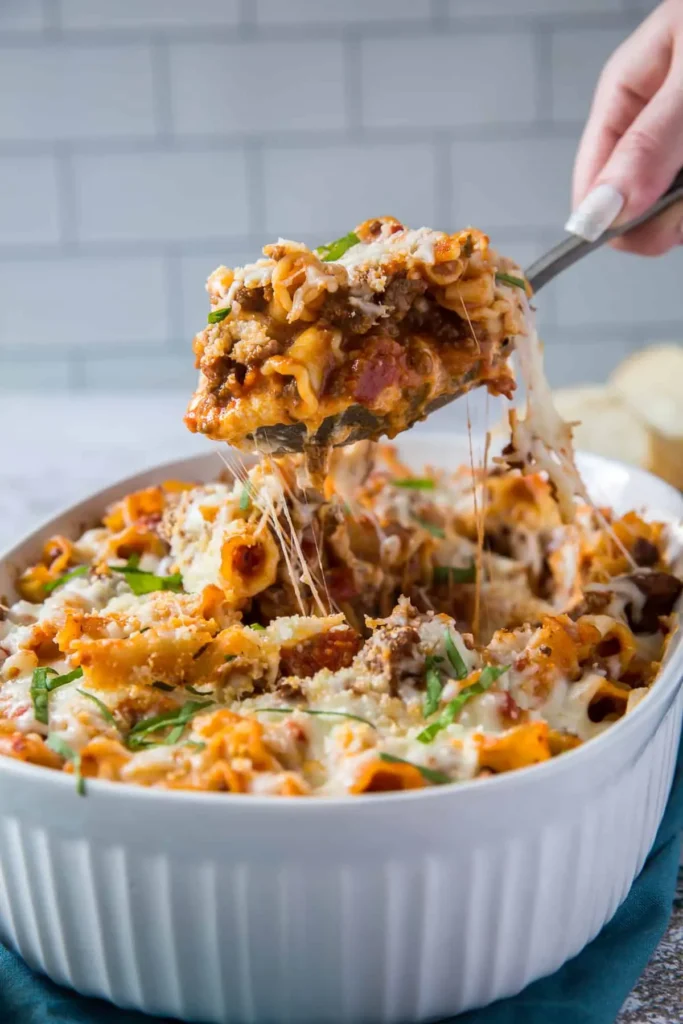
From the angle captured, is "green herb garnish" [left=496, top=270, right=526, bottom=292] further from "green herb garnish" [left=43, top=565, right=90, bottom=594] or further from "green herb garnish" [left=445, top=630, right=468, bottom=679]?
"green herb garnish" [left=43, top=565, right=90, bottom=594]

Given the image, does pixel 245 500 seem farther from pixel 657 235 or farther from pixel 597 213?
pixel 657 235

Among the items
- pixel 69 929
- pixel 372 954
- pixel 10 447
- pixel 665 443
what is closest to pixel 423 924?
pixel 372 954

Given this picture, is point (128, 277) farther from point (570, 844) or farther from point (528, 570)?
point (570, 844)

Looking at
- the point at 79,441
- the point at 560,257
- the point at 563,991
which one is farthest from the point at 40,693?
the point at 79,441

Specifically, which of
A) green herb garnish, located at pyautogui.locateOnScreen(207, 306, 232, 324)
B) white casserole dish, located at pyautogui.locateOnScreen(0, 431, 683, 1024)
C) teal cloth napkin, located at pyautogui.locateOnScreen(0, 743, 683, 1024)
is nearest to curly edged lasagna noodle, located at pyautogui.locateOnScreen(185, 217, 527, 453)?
green herb garnish, located at pyautogui.locateOnScreen(207, 306, 232, 324)

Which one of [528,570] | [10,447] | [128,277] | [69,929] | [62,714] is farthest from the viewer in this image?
[128,277]

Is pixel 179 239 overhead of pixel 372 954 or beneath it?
overhead
